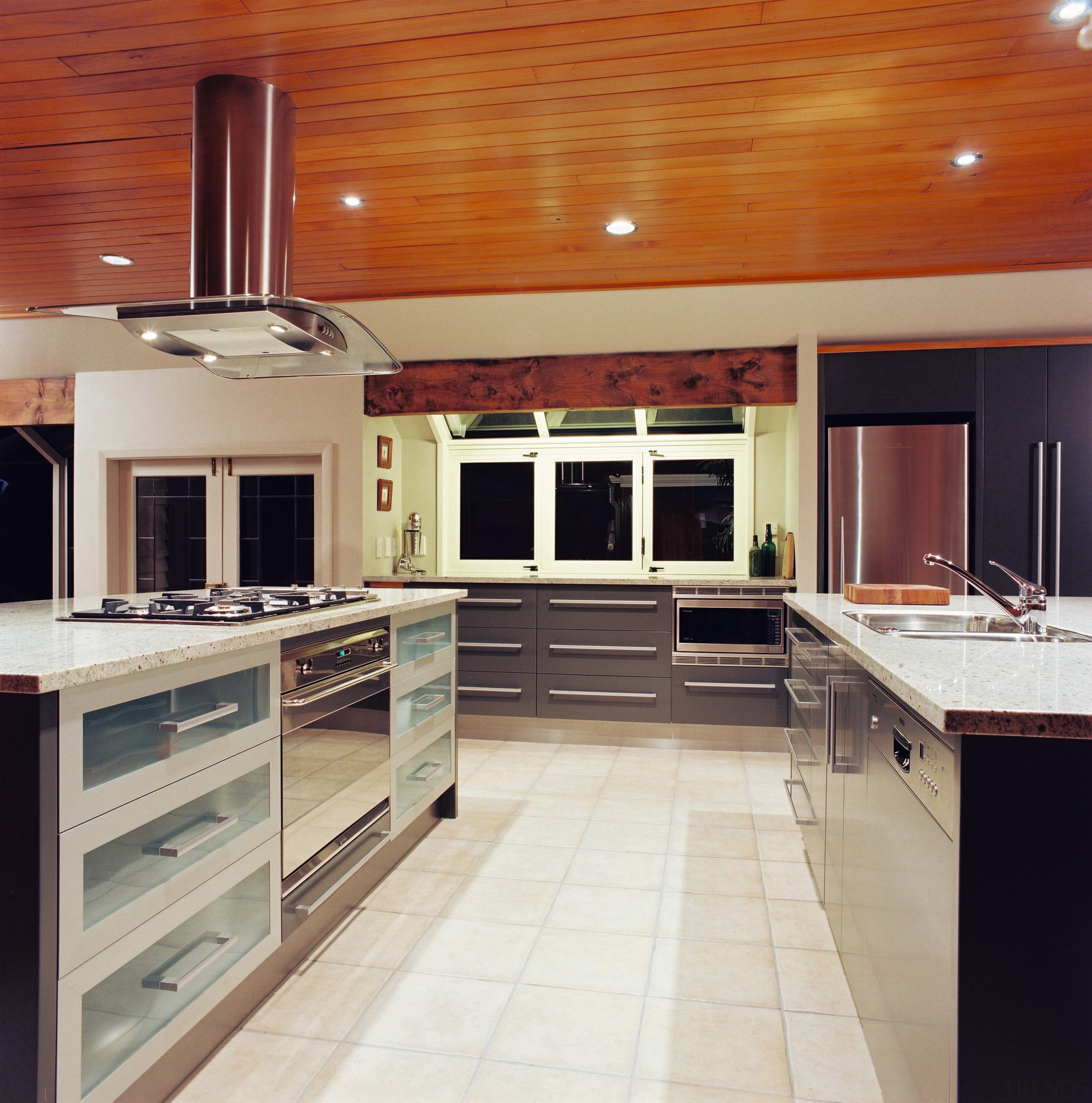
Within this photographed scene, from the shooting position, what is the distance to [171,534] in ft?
16.3

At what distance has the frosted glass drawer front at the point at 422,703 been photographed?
2.69 meters

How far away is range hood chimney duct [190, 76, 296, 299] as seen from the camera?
202 centimetres

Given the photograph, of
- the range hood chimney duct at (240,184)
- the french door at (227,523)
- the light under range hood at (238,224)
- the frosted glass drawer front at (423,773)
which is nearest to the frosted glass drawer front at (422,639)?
the frosted glass drawer front at (423,773)

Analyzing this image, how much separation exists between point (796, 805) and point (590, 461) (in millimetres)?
2676

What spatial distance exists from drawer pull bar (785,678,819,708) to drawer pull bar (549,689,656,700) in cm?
114

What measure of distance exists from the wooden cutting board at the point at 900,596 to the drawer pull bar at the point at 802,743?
1.70ft

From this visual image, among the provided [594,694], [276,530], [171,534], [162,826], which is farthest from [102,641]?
[171,534]

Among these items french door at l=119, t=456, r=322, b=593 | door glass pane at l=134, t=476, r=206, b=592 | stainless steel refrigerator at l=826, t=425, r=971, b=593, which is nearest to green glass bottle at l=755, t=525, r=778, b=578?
stainless steel refrigerator at l=826, t=425, r=971, b=593

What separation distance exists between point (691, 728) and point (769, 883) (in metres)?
1.80

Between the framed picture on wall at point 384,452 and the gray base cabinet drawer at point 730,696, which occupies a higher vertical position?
the framed picture on wall at point 384,452

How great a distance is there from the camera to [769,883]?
263 cm

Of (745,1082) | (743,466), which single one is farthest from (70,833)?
(743,466)

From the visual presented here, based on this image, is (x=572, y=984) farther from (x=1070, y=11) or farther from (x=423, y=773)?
(x=1070, y=11)

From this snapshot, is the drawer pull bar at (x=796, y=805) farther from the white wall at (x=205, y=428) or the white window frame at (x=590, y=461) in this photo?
the white wall at (x=205, y=428)
